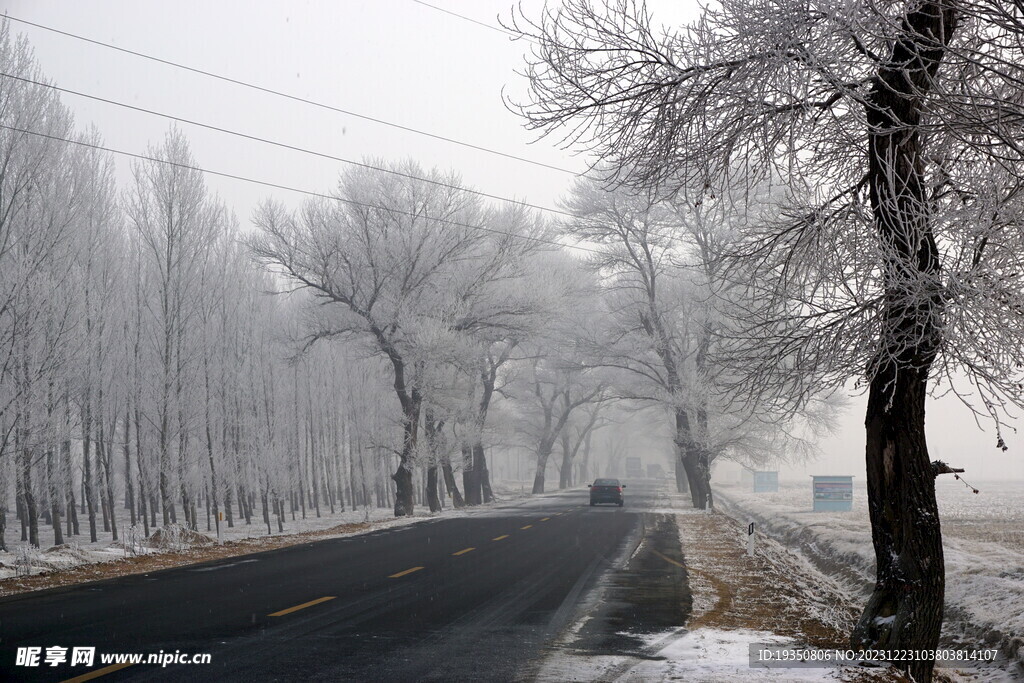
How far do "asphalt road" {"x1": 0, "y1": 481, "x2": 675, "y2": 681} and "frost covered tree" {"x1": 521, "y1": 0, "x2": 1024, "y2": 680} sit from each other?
3841mm

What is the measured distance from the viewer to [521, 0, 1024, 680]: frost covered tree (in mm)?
6871

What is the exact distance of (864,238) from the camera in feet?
25.8

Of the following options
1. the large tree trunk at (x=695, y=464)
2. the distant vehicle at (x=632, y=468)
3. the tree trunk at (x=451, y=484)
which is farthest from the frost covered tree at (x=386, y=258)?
the distant vehicle at (x=632, y=468)

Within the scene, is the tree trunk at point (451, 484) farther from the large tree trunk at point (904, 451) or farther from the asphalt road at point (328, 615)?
the large tree trunk at point (904, 451)

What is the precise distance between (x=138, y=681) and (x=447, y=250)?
3014cm

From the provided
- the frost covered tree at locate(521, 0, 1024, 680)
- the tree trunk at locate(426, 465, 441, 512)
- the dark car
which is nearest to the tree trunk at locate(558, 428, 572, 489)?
the dark car

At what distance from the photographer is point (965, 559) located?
14.0 m

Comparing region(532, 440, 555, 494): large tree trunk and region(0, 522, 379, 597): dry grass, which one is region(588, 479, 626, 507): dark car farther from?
region(0, 522, 379, 597): dry grass

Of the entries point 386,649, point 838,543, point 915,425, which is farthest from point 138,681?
point 838,543

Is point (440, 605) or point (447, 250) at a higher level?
point (447, 250)

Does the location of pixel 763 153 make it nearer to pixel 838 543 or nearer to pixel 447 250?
pixel 838 543

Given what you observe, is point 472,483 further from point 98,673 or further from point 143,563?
point 98,673

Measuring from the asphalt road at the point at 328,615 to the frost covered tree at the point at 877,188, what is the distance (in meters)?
3.84

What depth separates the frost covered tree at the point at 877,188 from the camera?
687 cm
